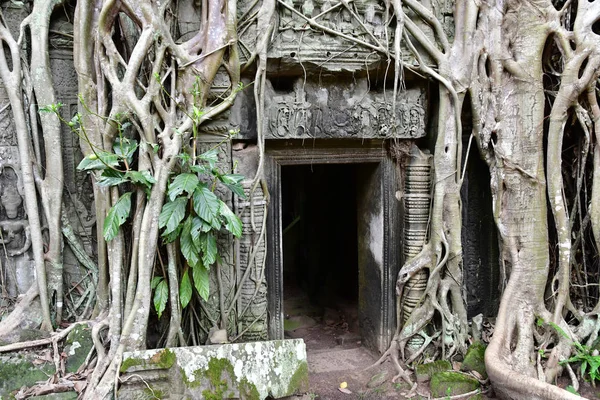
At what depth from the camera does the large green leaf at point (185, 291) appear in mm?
3045

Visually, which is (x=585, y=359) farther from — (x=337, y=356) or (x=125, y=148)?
(x=125, y=148)

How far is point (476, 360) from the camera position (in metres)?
3.40

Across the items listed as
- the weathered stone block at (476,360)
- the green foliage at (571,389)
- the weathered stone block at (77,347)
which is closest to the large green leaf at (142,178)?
the weathered stone block at (77,347)

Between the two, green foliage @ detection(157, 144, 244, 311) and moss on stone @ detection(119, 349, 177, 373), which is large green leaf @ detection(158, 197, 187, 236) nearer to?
green foliage @ detection(157, 144, 244, 311)

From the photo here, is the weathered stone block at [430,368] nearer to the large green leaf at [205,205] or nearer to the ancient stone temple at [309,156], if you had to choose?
the ancient stone temple at [309,156]

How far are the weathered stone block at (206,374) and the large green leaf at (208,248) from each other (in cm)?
57

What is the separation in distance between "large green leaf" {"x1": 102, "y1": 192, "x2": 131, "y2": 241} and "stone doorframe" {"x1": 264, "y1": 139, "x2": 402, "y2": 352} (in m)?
1.05

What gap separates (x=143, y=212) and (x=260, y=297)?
3.43 ft

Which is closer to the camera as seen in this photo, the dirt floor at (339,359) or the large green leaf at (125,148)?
the large green leaf at (125,148)

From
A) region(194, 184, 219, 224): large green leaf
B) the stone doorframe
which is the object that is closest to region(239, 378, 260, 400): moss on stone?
region(194, 184, 219, 224): large green leaf

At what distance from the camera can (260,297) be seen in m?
3.45

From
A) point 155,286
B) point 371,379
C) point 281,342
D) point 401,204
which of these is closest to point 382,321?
point 371,379

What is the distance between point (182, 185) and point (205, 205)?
0.18 meters

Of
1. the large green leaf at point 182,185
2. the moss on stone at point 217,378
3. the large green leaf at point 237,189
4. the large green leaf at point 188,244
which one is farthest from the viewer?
the large green leaf at point 237,189
